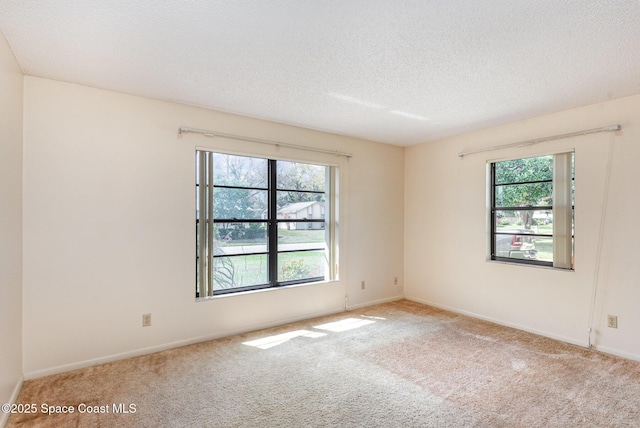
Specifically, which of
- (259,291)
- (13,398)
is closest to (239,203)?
(259,291)

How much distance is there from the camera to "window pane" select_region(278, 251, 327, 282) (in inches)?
165

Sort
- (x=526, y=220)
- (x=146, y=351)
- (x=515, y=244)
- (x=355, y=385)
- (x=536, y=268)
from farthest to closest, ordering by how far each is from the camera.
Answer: (x=515, y=244), (x=526, y=220), (x=536, y=268), (x=146, y=351), (x=355, y=385)

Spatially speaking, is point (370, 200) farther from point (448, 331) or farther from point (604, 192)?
point (604, 192)

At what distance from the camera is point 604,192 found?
324cm

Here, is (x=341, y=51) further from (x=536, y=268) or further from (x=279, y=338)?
(x=536, y=268)

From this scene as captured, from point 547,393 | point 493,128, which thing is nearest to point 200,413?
point 547,393

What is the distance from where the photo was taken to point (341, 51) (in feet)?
7.52

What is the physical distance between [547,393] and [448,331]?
1.37m

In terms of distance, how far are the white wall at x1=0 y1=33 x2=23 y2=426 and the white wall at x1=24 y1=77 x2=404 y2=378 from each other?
15 cm

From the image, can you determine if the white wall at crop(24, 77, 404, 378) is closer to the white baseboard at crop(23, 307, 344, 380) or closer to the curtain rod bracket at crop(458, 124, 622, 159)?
the white baseboard at crop(23, 307, 344, 380)

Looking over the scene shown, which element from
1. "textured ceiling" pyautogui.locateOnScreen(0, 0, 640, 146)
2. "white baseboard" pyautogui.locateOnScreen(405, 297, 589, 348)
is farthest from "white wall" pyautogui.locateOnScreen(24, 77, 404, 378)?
"white baseboard" pyautogui.locateOnScreen(405, 297, 589, 348)

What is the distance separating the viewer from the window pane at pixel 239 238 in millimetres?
3674

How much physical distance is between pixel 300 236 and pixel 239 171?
117 centimetres

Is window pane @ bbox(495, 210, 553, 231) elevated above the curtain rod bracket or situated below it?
below
